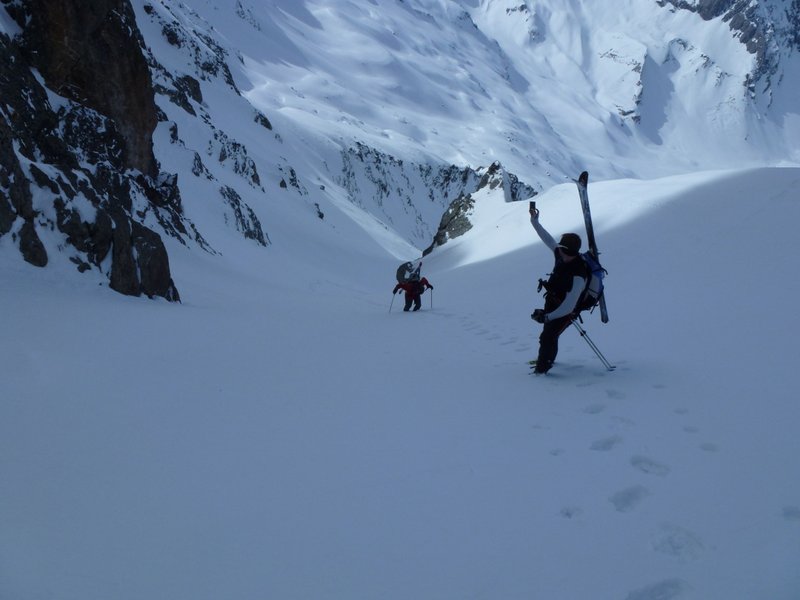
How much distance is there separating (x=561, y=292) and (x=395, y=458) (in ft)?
9.78

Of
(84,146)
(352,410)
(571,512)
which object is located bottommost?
(352,410)

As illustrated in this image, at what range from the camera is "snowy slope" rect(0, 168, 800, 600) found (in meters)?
2.71

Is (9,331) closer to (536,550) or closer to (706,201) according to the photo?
(536,550)

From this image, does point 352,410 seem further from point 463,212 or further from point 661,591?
point 463,212

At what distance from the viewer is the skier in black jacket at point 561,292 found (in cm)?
591

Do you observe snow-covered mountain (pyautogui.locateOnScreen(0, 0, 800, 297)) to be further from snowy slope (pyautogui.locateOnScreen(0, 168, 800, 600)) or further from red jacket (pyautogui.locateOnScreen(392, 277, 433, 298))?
Answer: red jacket (pyautogui.locateOnScreen(392, 277, 433, 298))

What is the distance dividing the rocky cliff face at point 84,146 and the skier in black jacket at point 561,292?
748 cm

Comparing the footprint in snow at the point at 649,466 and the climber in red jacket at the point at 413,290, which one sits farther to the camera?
the climber in red jacket at the point at 413,290

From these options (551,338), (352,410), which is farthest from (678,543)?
(551,338)

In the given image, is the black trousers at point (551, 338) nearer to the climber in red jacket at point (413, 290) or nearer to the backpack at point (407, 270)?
the climber in red jacket at point (413, 290)

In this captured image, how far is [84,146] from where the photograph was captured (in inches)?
594

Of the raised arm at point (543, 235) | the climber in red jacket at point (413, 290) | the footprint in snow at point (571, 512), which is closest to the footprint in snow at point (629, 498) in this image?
the footprint in snow at point (571, 512)

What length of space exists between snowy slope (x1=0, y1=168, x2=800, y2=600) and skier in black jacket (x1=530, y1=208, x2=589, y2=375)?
1.05ft

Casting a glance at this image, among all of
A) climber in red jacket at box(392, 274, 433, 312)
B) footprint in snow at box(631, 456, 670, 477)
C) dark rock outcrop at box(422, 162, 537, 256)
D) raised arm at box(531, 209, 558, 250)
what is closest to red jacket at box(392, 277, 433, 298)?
climber in red jacket at box(392, 274, 433, 312)
